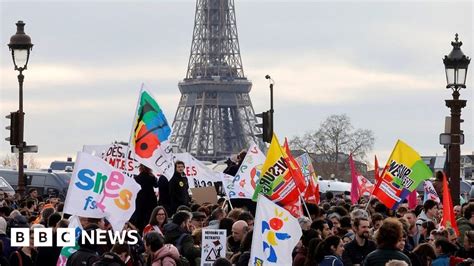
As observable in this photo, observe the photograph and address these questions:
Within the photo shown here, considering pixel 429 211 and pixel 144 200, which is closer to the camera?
pixel 429 211

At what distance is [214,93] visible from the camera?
16388 centimetres

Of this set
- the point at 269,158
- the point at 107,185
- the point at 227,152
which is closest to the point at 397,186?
the point at 269,158

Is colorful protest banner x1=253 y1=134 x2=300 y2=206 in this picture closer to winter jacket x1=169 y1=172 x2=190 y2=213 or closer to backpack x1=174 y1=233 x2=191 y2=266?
backpack x1=174 y1=233 x2=191 y2=266

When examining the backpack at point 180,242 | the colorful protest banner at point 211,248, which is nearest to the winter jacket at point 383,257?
the colorful protest banner at point 211,248

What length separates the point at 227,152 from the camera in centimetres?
15912

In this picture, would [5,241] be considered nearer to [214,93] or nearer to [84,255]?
[84,255]

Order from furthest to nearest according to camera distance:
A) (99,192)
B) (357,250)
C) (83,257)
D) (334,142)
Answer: (334,142), (99,192), (357,250), (83,257)

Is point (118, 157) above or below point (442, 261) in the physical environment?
above

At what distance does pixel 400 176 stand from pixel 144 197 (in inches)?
168

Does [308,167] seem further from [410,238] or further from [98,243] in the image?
[98,243]

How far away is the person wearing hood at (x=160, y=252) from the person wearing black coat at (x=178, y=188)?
314 inches

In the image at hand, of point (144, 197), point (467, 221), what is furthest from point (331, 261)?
point (144, 197)

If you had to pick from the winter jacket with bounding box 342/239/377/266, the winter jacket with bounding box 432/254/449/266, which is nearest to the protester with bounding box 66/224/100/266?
the winter jacket with bounding box 342/239/377/266

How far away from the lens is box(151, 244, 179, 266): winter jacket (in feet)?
56.2
